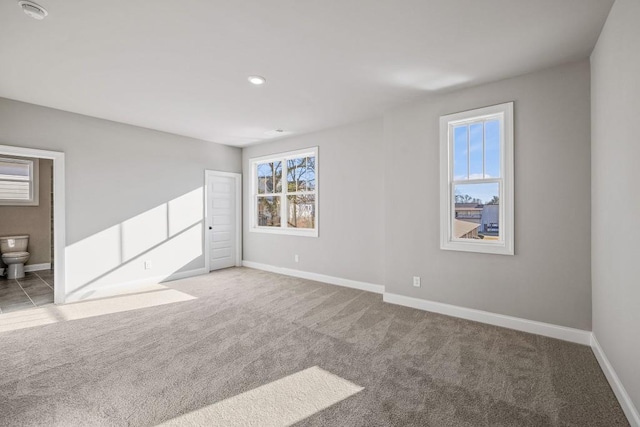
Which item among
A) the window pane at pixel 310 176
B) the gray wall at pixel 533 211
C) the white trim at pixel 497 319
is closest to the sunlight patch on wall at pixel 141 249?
the window pane at pixel 310 176

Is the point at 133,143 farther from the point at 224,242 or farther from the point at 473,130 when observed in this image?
the point at 473,130

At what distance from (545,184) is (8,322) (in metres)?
6.03

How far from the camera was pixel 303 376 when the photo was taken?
2281 mm

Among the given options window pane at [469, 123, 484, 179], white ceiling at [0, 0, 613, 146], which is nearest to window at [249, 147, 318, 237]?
white ceiling at [0, 0, 613, 146]

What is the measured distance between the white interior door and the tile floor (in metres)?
2.53

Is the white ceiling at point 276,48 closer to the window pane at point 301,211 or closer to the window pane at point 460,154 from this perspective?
the window pane at point 460,154

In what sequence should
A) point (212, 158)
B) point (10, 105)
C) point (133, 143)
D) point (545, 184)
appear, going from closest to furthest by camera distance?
1. point (545, 184)
2. point (10, 105)
3. point (133, 143)
4. point (212, 158)

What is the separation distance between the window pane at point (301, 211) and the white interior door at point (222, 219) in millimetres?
1450

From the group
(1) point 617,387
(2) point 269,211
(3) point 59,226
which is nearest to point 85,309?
(3) point 59,226

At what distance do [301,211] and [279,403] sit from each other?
3870 millimetres

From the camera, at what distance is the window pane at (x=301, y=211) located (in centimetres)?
545

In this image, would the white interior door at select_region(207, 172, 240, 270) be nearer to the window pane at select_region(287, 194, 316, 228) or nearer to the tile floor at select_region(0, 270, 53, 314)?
the window pane at select_region(287, 194, 316, 228)

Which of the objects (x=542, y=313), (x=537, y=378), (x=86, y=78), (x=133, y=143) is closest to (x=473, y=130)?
(x=542, y=313)

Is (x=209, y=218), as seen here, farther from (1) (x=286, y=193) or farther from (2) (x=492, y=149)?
(2) (x=492, y=149)
